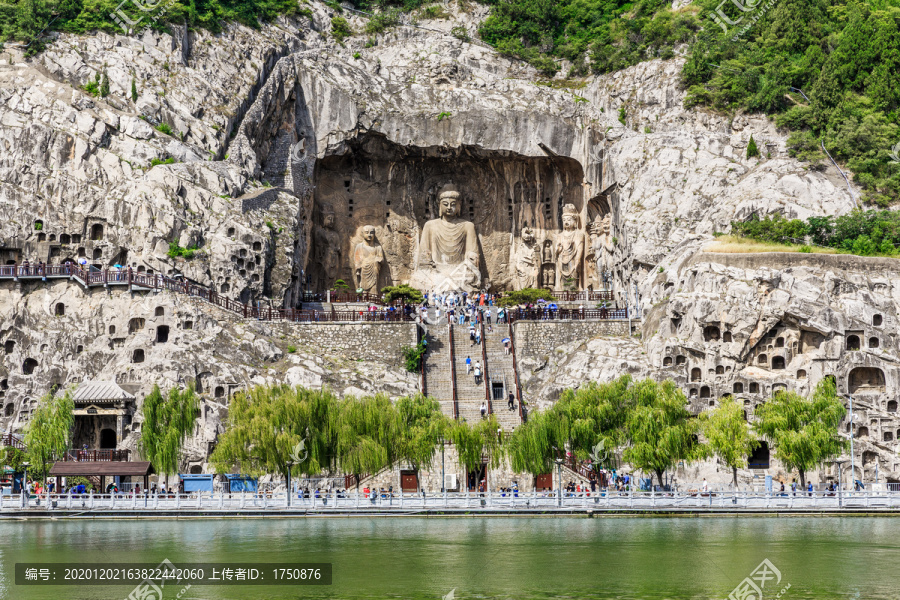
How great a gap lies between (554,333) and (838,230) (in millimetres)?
15911

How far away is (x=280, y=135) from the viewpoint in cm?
7519

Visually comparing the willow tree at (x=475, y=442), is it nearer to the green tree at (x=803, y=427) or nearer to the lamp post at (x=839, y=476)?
the green tree at (x=803, y=427)

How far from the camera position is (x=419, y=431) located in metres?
49.5

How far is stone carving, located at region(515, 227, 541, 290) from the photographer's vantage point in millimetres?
79812

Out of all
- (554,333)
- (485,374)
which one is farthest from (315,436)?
(554,333)

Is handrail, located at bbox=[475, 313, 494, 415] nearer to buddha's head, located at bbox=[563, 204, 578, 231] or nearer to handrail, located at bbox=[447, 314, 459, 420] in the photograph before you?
handrail, located at bbox=[447, 314, 459, 420]

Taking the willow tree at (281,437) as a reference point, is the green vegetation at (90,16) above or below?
above

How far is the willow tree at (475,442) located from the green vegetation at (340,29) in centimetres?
4034

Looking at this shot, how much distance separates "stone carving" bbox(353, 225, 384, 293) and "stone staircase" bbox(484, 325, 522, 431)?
Answer: 53.5ft

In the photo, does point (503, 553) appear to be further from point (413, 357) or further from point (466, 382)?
point (413, 357)

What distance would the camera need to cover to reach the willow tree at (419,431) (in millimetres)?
49094

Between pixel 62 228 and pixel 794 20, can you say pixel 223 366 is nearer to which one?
pixel 62 228

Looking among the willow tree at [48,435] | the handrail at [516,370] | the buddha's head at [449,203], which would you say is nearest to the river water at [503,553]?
the willow tree at [48,435]

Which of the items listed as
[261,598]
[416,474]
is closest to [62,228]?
[416,474]
